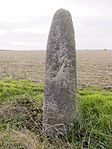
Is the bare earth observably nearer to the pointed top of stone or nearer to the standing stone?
the standing stone

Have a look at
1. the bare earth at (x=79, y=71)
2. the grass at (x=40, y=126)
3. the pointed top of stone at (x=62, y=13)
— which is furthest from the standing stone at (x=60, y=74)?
the bare earth at (x=79, y=71)

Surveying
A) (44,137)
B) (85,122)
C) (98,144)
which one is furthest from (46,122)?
(98,144)

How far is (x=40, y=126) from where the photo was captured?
7.18 meters

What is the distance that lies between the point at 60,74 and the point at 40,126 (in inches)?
48.5

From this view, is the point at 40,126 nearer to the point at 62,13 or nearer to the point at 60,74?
the point at 60,74

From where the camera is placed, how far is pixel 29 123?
24.0 ft

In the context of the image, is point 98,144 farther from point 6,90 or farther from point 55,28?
point 6,90

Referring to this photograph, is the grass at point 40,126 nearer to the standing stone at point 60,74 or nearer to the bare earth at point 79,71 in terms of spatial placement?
the standing stone at point 60,74

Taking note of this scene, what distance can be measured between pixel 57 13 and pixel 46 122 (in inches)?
82.1

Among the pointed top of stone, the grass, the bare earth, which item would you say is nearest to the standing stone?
the pointed top of stone

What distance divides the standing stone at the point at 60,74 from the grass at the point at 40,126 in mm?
281

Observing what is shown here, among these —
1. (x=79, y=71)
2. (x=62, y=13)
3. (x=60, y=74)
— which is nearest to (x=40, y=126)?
(x=60, y=74)

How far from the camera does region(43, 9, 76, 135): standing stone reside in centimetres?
665

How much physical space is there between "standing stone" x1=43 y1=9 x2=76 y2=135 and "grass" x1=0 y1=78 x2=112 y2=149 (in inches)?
11.1
